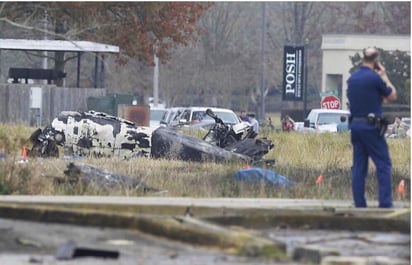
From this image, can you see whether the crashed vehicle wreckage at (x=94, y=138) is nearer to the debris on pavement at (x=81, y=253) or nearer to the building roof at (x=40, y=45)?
the building roof at (x=40, y=45)

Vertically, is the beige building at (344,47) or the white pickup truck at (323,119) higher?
the beige building at (344,47)

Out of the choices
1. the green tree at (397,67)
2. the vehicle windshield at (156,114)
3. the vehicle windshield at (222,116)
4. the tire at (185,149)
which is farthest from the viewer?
the green tree at (397,67)

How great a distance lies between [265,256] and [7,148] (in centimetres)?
683

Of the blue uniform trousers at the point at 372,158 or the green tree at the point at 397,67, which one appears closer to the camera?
the blue uniform trousers at the point at 372,158

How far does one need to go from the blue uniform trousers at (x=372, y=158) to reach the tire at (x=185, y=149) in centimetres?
807

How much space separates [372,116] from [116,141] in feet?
34.4

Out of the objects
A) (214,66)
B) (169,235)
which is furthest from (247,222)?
(214,66)

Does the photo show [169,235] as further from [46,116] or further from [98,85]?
[98,85]

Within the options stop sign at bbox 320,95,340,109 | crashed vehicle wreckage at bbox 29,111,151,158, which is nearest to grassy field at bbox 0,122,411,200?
crashed vehicle wreckage at bbox 29,111,151,158

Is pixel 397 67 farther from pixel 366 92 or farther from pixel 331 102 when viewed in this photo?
pixel 366 92

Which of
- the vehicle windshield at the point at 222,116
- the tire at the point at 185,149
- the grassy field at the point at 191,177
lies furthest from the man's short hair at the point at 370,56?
the vehicle windshield at the point at 222,116

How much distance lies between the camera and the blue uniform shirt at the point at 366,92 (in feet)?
38.4

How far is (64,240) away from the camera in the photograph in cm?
1020

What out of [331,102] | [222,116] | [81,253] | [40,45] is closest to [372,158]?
[81,253]
